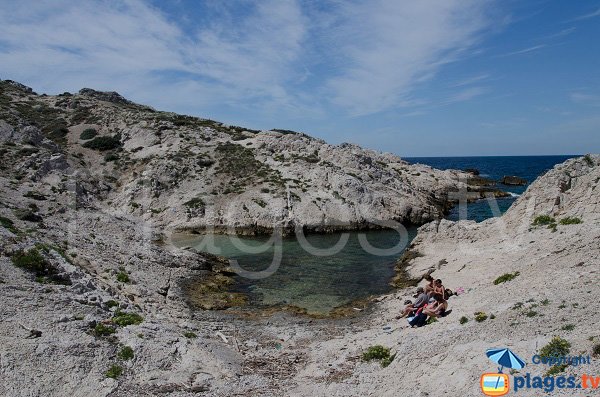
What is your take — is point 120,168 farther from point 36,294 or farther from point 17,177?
point 36,294

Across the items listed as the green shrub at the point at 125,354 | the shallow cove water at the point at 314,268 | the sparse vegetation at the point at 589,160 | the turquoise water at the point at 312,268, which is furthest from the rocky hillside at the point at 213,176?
the green shrub at the point at 125,354

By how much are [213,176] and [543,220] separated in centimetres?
4836

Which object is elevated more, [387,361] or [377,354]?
[387,361]

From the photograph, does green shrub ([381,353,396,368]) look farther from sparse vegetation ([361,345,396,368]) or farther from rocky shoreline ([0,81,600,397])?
rocky shoreline ([0,81,600,397])

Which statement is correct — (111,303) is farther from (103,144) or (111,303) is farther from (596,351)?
(103,144)

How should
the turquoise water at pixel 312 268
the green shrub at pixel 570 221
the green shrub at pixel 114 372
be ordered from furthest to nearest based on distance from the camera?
1. the turquoise water at pixel 312 268
2. the green shrub at pixel 570 221
3. the green shrub at pixel 114 372

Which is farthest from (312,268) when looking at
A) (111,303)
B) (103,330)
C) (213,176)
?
(213,176)

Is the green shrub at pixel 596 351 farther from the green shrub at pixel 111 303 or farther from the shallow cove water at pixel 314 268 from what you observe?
the green shrub at pixel 111 303

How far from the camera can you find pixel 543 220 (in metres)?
30.3

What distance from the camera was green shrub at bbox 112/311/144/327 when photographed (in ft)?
63.0

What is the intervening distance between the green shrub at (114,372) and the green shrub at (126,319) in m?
3.35

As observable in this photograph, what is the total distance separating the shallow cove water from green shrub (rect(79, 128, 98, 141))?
→ 134 ft

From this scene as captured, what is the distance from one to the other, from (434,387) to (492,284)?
38.1 feet

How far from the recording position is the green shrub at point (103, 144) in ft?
254
